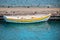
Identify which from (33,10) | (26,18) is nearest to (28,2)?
(33,10)

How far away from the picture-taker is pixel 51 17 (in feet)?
14.7

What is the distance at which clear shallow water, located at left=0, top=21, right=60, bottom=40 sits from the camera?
10.6 ft

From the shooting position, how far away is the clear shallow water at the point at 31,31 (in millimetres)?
3242

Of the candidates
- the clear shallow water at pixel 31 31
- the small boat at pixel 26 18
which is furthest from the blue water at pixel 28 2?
the clear shallow water at pixel 31 31

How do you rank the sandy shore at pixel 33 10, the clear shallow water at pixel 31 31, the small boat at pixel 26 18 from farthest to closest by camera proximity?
1. the sandy shore at pixel 33 10
2. the small boat at pixel 26 18
3. the clear shallow water at pixel 31 31

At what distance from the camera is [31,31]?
367 cm

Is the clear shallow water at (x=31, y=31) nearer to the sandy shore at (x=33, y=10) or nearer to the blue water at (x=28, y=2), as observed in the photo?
the sandy shore at (x=33, y=10)

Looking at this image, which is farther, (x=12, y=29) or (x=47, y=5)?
(x=47, y=5)

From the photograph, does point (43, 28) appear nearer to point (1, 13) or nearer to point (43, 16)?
point (43, 16)

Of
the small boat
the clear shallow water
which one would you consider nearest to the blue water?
the small boat

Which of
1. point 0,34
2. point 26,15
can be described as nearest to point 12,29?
point 0,34

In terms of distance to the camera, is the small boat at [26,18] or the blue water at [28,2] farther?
the blue water at [28,2]

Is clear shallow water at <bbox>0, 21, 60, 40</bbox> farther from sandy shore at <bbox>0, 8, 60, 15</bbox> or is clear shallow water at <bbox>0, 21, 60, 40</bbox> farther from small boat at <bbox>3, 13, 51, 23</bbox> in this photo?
sandy shore at <bbox>0, 8, 60, 15</bbox>

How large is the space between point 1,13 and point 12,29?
2.44 feet
